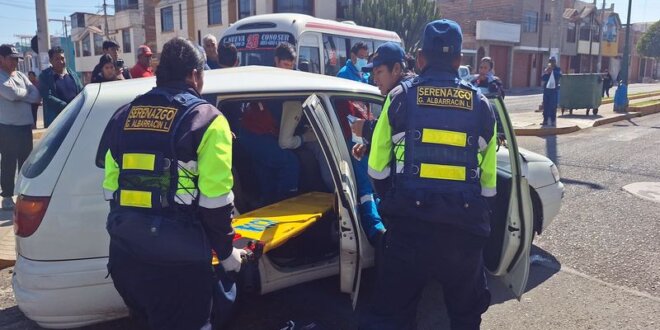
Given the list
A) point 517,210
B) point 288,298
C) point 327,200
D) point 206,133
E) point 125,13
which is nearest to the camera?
point 206,133

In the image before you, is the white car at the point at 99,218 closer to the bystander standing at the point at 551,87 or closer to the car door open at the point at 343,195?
the car door open at the point at 343,195

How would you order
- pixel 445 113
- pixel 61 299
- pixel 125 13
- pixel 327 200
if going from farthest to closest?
pixel 125 13, pixel 327 200, pixel 61 299, pixel 445 113

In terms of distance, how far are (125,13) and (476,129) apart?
4925 centimetres

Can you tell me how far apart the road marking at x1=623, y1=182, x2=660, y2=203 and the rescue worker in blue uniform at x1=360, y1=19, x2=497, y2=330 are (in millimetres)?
5163

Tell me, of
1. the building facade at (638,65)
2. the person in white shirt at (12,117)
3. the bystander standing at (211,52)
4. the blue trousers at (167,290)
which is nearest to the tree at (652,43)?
the building facade at (638,65)

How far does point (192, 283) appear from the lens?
2.17 meters

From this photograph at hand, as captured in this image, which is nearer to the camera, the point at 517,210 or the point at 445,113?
the point at 445,113

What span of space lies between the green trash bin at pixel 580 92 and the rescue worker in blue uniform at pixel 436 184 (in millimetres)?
14460

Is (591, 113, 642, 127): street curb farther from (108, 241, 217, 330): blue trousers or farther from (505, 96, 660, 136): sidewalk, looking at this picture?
(108, 241, 217, 330): blue trousers

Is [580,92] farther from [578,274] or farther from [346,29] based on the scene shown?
[578,274]

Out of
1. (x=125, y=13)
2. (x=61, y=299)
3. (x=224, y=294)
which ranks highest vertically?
(x=125, y=13)

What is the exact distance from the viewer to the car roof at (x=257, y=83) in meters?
3.22

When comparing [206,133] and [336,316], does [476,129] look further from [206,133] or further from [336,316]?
[336,316]

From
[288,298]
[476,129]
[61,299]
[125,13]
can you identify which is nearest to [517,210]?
[476,129]
